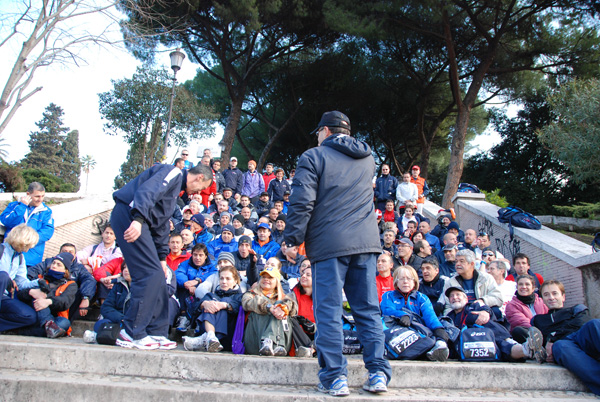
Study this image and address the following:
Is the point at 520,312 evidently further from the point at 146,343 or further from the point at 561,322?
the point at 146,343

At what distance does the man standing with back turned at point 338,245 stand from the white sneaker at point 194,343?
4.59 ft

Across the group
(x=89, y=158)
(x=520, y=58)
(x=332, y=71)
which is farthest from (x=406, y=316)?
(x=89, y=158)

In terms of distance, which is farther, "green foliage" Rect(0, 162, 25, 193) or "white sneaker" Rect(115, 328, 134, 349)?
"green foliage" Rect(0, 162, 25, 193)

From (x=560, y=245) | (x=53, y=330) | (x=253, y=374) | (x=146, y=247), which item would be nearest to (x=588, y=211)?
(x=560, y=245)

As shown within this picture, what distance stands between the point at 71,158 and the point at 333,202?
5627 cm

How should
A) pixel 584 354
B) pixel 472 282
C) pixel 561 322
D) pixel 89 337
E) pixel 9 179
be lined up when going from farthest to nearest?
1. pixel 9 179
2. pixel 472 282
3. pixel 561 322
4. pixel 89 337
5. pixel 584 354

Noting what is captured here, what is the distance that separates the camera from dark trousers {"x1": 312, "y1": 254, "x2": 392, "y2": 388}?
271 cm

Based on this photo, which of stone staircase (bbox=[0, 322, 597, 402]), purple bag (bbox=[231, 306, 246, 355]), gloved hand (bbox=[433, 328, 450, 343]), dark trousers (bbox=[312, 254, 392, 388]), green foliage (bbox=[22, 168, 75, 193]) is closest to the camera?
dark trousers (bbox=[312, 254, 392, 388])

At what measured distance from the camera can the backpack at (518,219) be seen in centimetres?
731

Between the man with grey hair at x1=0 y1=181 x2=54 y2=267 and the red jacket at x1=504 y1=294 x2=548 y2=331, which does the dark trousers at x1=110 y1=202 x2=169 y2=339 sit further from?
the red jacket at x1=504 y1=294 x2=548 y2=331

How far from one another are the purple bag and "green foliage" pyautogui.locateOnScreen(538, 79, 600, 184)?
12415mm

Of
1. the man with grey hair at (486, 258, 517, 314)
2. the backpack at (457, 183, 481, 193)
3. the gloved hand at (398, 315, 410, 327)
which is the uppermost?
the backpack at (457, 183, 481, 193)

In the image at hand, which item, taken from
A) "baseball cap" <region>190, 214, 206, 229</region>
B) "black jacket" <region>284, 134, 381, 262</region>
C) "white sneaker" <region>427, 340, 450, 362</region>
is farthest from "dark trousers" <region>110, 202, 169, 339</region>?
"baseball cap" <region>190, 214, 206, 229</region>

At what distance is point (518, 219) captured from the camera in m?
7.62
